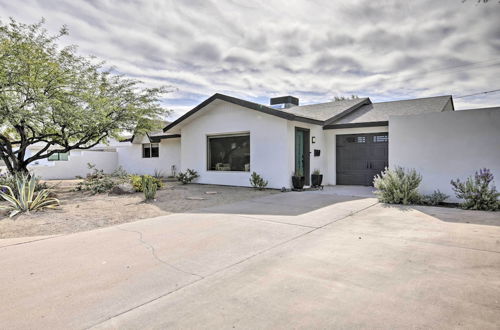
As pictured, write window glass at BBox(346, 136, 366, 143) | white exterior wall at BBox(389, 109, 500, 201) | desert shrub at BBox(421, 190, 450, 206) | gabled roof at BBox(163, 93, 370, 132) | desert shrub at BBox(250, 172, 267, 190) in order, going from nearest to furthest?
1. white exterior wall at BBox(389, 109, 500, 201)
2. desert shrub at BBox(421, 190, 450, 206)
3. gabled roof at BBox(163, 93, 370, 132)
4. desert shrub at BBox(250, 172, 267, 190)
5. window glass at BBox(346, 136, 366, 143)

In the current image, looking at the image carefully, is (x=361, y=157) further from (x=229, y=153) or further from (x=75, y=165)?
(x=75, y=165)

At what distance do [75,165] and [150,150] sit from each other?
4627 mm

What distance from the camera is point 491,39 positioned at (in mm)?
6113

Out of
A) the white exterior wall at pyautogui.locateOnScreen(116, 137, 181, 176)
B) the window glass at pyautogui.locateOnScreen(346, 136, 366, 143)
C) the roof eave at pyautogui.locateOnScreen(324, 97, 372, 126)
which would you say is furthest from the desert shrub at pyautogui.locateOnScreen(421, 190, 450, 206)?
the white exterior wall at pyautogui.locateOnScreen(116, 137, 181, 176)

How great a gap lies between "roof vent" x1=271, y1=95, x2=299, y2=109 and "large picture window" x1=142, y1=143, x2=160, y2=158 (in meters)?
8.12

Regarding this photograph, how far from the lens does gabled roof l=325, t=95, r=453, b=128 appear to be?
39.8ft

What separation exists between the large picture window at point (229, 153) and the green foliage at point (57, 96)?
2781 mm

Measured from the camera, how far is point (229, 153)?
42.6 feet

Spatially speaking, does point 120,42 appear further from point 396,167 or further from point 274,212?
point 396,167

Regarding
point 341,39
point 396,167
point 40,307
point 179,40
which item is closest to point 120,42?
point 179,40

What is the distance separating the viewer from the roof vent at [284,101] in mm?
18198

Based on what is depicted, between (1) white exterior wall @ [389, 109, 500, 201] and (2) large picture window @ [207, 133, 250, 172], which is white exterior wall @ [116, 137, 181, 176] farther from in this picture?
(1) white exterior wall @ [389, 109, 500, 201]

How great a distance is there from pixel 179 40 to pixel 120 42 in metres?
1.97

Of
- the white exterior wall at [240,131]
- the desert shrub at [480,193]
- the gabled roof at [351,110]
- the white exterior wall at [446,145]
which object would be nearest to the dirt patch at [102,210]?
the white exterior wall at [240,131]
